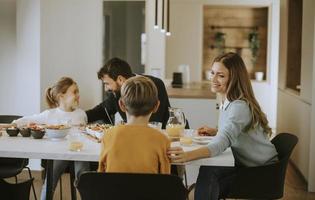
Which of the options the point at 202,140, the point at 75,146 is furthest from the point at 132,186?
the point at 202,140

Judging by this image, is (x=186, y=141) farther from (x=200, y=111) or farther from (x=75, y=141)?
(x=200, y=111)

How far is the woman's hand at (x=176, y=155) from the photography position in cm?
234

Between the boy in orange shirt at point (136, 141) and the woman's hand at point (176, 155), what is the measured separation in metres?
0.04

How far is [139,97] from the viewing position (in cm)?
226

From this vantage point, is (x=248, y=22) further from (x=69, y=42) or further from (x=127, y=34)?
(x=69, y=42)

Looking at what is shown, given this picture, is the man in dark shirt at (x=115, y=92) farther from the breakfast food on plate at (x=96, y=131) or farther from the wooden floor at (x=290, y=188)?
the wooden floor at (x=290, y=188)

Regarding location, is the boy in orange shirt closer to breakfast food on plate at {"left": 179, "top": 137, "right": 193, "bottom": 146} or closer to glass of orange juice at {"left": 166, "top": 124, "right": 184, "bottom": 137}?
breakfast food on plate at {"left": 179, "top": 137, "right": 193, "bottom": 146}

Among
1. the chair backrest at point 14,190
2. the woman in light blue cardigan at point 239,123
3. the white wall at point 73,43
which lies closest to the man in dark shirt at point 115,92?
the woman in light blue cardigan at point 239,123

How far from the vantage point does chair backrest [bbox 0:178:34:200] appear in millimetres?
2826

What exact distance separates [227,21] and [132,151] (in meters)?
8.01

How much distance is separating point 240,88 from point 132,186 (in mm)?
1036

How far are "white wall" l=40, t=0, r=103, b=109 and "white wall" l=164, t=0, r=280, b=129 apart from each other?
14.5 feet

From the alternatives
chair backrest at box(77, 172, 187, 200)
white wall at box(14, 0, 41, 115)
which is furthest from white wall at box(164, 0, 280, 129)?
chair backrest at box(77, 172, 187, 200)

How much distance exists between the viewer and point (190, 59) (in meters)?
9.54
